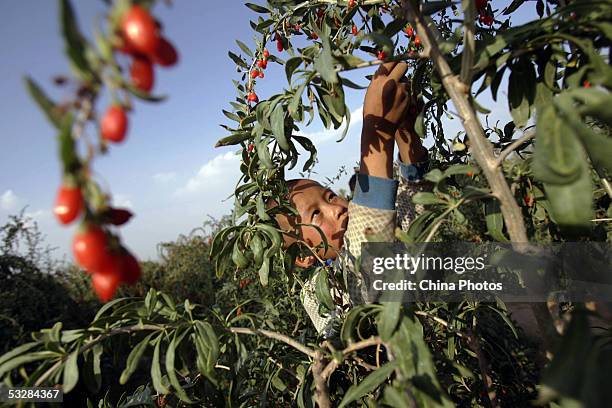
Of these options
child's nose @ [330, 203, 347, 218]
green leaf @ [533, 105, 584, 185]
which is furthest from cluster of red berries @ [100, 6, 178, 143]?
child's nose @ [330, 203, 347, 218]

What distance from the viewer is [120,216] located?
448 millimetres

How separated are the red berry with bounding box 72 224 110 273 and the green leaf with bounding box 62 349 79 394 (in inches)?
12.6

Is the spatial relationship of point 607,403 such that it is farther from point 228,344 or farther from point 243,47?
point 243,47

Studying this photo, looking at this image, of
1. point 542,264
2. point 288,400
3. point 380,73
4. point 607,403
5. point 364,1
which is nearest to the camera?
point 607,403

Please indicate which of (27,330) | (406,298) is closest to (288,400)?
(406,298)

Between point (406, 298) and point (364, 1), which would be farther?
point (364, 1)

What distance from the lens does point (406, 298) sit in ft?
2.32

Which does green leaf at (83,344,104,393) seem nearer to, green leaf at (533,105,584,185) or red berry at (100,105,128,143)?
red berry at (100,105,128,143)

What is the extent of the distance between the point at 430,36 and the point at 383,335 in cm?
48

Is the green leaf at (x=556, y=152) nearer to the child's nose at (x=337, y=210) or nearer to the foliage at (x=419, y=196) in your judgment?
the foliage at (x=419, y=196)

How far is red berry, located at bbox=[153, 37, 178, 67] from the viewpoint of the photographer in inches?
14.0

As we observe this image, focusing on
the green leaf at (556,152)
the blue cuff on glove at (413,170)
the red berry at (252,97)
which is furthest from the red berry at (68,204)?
the blue cuff on glove at (413,170)

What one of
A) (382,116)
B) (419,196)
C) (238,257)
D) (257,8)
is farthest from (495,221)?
(257,8)

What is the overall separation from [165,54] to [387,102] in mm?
869
